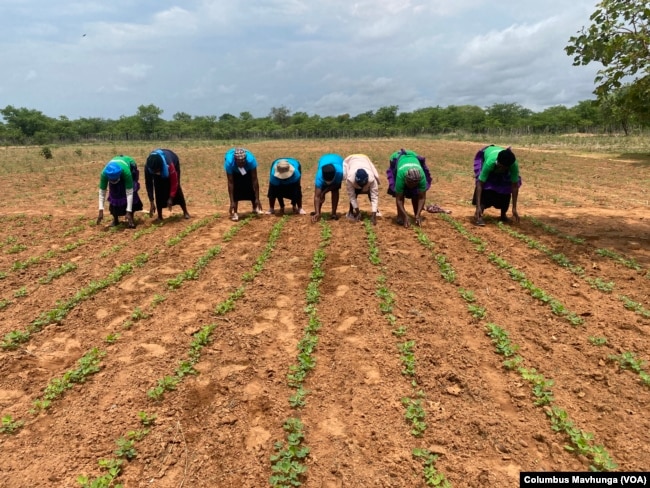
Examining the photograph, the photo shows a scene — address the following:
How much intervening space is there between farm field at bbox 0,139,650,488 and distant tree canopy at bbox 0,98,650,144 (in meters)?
64.3

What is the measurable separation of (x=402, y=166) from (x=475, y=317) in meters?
3.63

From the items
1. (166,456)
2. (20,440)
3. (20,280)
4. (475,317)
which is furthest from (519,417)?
(20,280)

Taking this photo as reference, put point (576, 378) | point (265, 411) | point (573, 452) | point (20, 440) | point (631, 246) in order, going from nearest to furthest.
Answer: point (573, 452) → point (20, 440) → point (265, 411) → point (576, 378) → point (631, 246)

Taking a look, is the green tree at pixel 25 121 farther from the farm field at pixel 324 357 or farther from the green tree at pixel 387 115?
the farm field at pixel 324 357

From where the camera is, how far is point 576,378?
3.33 meters

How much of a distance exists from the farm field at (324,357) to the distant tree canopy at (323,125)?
64272 millimetres

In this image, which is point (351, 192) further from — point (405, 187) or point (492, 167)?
point (492, 167)

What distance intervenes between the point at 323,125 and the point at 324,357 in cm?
8673

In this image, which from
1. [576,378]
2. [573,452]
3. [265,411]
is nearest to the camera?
[573,452]

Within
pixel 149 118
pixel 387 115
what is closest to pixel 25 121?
pixel 149 118

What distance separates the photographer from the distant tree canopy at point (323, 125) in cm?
6762

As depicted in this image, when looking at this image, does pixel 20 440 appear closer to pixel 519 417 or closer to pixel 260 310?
pixel 260 310

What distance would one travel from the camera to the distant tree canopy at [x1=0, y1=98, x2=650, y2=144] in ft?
222

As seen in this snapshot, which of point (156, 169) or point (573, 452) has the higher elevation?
point (156, 169)
